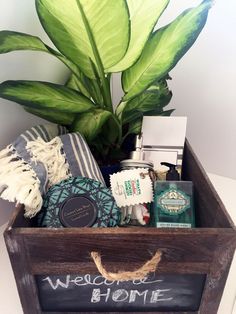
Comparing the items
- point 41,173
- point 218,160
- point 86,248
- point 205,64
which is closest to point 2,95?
point 41,173

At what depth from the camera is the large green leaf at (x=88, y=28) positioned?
481 mm

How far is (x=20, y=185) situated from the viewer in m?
0.53

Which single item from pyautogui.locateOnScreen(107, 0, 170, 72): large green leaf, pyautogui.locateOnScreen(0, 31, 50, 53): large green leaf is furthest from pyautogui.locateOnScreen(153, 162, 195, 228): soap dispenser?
pyautogui.locateOnScreen(0, 31, 50, 53): large green leaf

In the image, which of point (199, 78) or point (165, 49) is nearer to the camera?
point (165, 49)

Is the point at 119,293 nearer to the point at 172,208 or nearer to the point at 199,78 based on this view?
the point at 172,208

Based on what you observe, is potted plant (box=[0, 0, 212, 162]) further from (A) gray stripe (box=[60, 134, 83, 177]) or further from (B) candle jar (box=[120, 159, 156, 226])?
(B) candle jar (box=[120, 159, 156, 226])

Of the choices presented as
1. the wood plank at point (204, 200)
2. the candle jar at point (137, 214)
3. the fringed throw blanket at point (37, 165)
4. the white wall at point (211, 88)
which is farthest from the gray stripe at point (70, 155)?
the white wall at point (211, 88)

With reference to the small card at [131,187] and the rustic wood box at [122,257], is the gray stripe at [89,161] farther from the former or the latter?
the rustic wood box at [122,257]

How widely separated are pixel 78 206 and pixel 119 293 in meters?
0.14

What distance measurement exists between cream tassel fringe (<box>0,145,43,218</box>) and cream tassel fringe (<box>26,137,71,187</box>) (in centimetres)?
3

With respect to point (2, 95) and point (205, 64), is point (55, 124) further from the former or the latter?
point (205, 64)

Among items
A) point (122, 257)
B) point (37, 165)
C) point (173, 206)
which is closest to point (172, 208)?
point (173, 206)

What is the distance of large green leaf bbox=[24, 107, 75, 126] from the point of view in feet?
2.07

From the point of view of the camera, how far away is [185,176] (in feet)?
2.31
